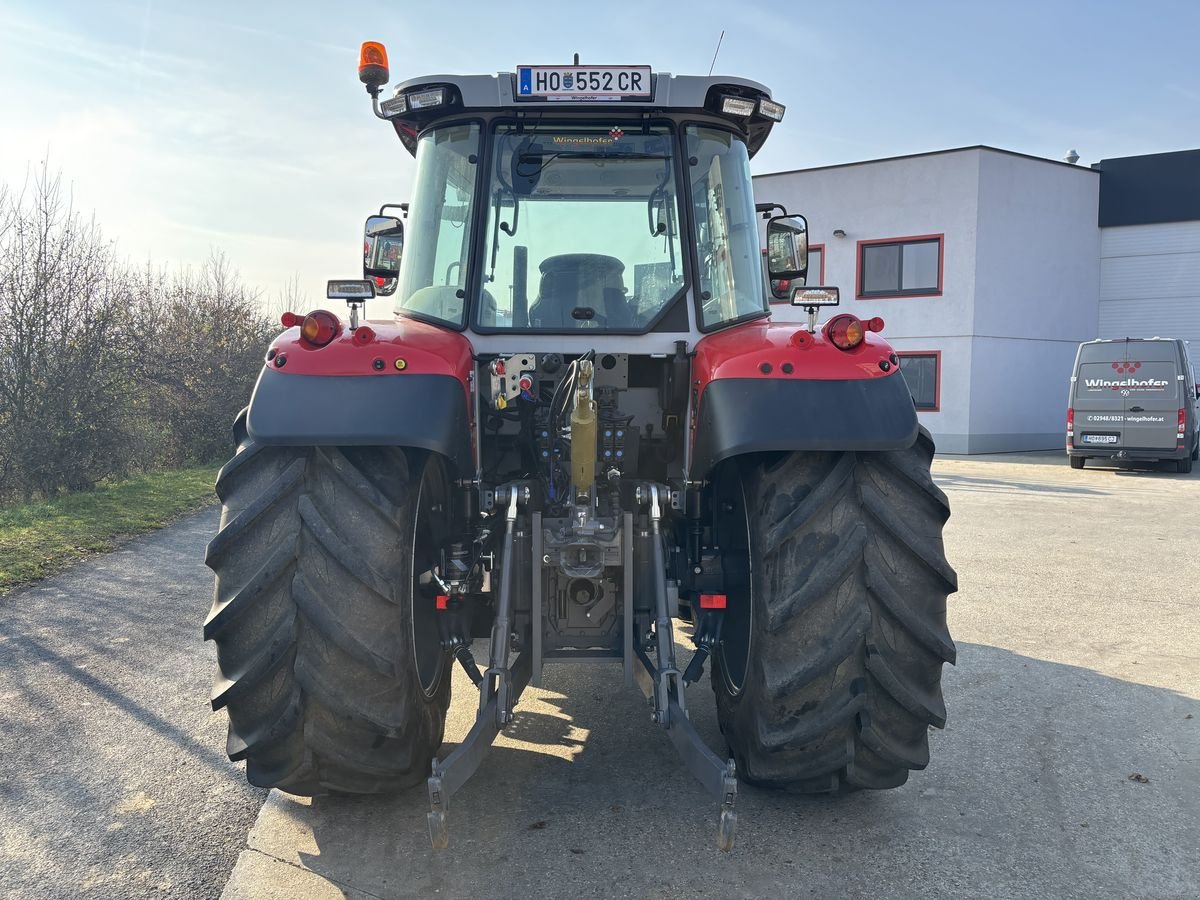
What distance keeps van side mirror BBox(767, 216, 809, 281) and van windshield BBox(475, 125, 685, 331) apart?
0.70 m

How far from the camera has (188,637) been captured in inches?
236

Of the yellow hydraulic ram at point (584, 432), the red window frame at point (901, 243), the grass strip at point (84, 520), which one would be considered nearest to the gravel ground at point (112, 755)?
the grass strip at point (84, 520)

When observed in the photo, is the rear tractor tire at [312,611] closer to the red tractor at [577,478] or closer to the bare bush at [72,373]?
the red tractor at [577,478]

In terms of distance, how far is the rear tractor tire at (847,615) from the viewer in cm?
321

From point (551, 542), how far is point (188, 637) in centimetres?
351

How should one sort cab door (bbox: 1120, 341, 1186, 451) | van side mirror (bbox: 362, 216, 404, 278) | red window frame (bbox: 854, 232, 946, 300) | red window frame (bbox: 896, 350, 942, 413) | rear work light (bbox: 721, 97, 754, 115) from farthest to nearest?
red window frame (bbox: 896, 350, 942, 413) < red window frame (bbox: 854, 232, 946, 300) < cab door (bbox: 1120, 341, 1186, 451) < van side mirror (bbox: 362, 216, 404, 278) < rear work light (bbox: 721, 97, 754, 115)

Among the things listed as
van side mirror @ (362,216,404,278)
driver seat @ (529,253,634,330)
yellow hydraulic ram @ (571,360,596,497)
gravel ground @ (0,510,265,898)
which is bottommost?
gravel ground @ (0,510,265,898)

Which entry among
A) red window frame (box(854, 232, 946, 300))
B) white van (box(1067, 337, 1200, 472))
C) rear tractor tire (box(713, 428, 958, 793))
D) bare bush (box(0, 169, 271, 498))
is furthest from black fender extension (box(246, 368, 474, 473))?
red window frame (box(854, 232, 946, 300))

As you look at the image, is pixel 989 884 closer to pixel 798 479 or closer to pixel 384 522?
pixel 798 479

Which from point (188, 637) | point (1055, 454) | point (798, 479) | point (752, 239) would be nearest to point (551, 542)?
point (798, 479)

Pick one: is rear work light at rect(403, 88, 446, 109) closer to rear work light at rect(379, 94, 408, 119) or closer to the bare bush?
rear work light at rect(379, 94, 408, 119)

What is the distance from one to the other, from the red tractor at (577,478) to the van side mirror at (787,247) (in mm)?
43

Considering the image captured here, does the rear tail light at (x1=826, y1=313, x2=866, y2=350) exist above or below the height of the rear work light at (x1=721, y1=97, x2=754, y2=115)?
below

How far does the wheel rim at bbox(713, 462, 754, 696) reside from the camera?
3.87 m
